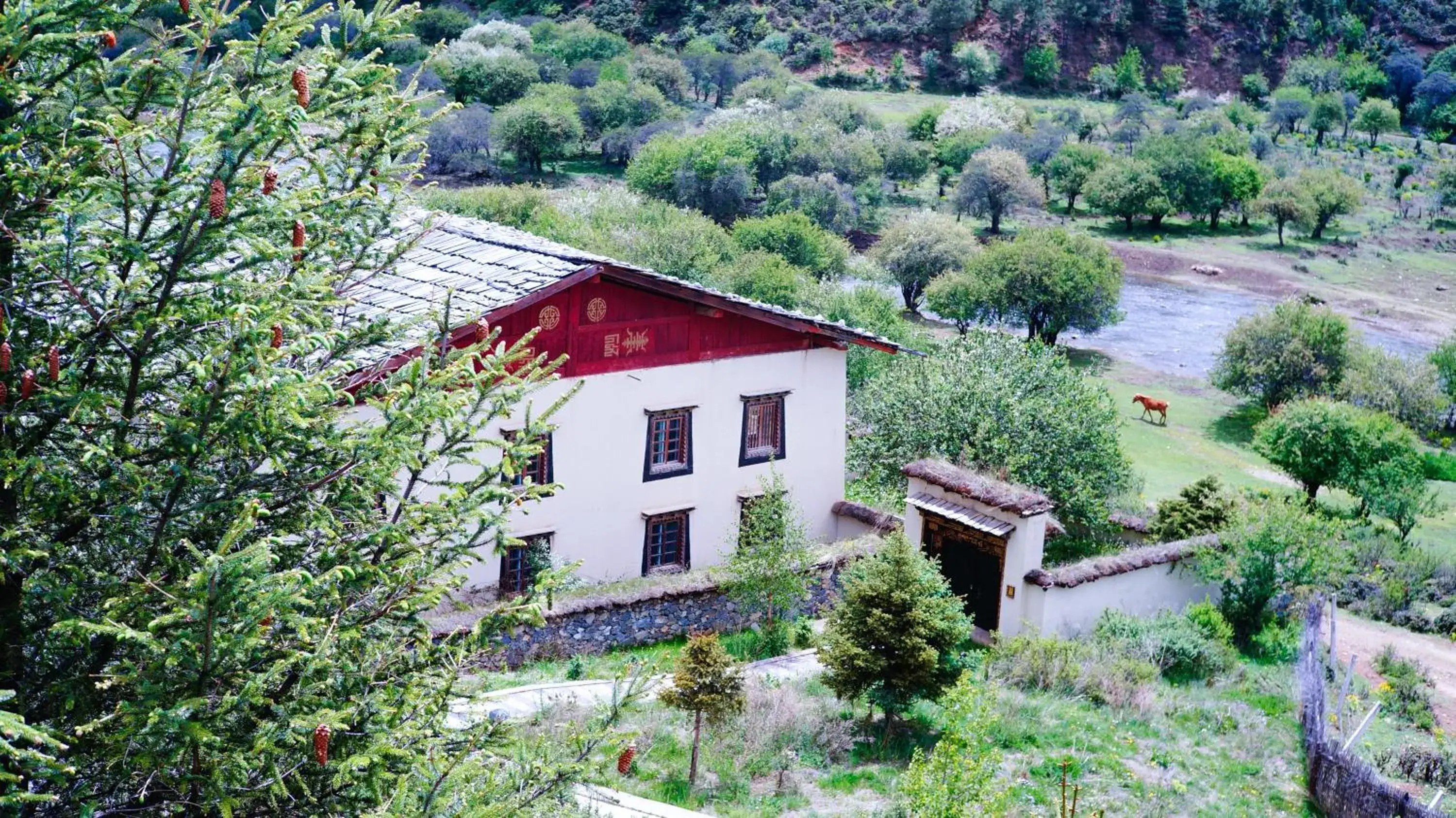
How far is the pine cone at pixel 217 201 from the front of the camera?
8328 mm

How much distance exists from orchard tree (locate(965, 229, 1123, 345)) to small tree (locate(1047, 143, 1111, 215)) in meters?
26.9

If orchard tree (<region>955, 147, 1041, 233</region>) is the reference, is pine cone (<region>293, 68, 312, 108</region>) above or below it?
above

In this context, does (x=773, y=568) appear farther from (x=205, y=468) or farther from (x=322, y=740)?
(x=322, y=740)

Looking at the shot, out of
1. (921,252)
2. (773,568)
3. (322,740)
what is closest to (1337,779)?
(773,568)

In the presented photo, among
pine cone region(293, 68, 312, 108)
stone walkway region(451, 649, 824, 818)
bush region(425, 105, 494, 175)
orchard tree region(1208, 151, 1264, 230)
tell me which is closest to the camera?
pine cone region(293, 68, 312, 108)

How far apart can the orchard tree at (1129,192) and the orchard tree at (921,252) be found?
65.0 feet

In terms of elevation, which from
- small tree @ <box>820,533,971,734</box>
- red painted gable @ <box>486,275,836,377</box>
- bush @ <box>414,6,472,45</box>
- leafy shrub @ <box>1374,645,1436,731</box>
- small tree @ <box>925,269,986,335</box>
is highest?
bush @ <box>414,6,472,45</box>

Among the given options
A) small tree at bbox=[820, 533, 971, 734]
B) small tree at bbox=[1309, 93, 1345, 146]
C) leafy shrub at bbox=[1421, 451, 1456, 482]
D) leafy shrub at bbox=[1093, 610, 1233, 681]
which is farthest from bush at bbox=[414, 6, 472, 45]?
small tree at bbox=[820, 533, 971, 734]

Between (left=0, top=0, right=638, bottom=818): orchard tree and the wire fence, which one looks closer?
(left=0, top=0, right=638, bottom=818): orchard tree

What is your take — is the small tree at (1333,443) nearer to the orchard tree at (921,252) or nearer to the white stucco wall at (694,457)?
the white stucco wall at (694,457)

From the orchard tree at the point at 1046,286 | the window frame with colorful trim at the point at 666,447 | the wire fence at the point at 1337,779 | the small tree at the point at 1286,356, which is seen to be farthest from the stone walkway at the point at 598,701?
the orchard tree at the point at 1046,286

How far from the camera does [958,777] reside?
13.0 metres

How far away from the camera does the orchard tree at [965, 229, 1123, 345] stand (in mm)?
59219

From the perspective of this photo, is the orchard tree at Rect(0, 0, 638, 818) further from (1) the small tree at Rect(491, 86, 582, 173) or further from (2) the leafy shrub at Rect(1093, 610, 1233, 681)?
(1) the small tree at Rect(491, 86, 582, 173)
